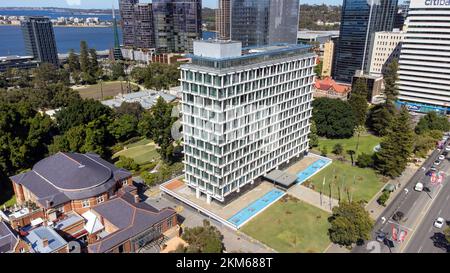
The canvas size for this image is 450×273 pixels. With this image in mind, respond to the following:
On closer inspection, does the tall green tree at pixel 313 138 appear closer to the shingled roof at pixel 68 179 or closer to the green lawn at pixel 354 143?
the green lawn at pixel 354 143

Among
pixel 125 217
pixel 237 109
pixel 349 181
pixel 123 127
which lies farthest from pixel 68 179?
pixel 349 181

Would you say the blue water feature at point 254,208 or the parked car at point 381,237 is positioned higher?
the blue water feature at point 254,208

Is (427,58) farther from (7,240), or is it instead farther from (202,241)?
(7,240)

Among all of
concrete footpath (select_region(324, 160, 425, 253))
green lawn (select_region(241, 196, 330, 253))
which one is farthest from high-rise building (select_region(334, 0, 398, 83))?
green lawn (select_region(241, 196, 330, 253))

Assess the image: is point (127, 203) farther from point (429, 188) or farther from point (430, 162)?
point (430, 162)

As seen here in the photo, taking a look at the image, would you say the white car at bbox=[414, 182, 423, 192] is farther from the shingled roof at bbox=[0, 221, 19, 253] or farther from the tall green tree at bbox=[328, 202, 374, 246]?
the shingled roof at bbox=[0, 221, 19, 253]

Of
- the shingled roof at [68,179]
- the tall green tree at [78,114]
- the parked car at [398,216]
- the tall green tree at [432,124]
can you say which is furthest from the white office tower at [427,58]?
the shingled roof at [68,179]
